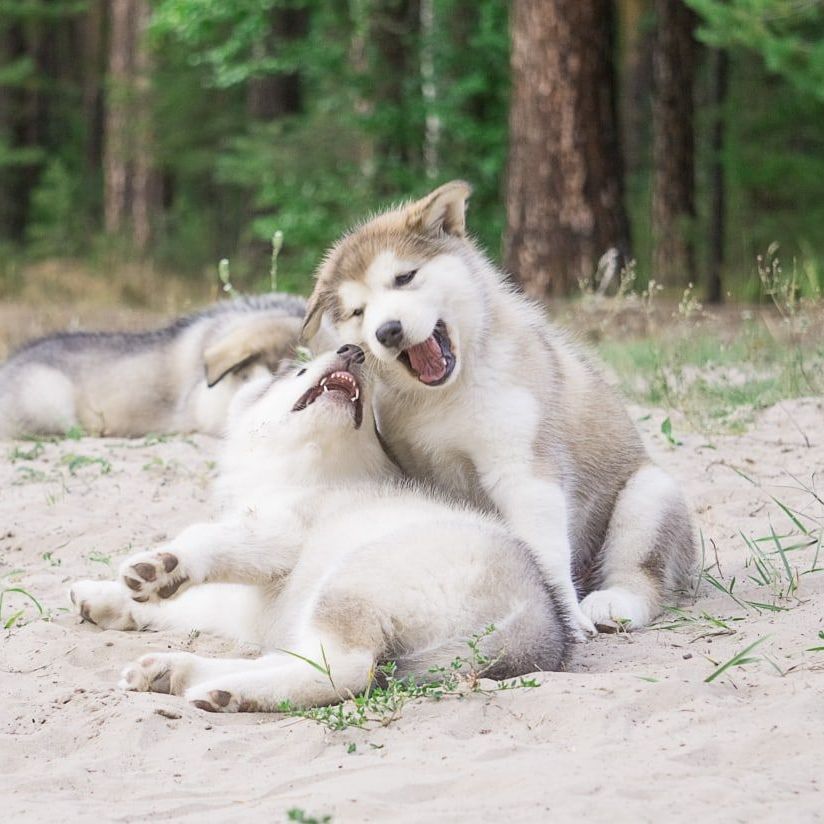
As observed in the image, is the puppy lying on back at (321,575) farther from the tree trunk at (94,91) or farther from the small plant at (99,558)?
the tree trunk at (94,91)

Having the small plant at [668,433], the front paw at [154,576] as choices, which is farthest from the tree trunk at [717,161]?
the front paw at [154,576]

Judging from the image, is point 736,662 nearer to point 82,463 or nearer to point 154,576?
point 154,576

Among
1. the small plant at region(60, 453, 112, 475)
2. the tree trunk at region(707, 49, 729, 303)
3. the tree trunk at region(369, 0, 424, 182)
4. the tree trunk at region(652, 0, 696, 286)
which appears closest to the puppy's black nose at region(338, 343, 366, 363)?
the small plant at region(60, 453, 112, 475)

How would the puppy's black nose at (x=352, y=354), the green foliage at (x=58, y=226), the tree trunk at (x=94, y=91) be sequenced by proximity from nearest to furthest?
1. the puppy's black nose at (x=352, y=354)
2. the green foliage at (x=58, y=226)
3. the tree trunk at (x=94, y=91)

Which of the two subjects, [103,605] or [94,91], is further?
[94,91]

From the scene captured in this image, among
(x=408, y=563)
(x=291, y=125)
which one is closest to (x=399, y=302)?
(x=408, y=563)

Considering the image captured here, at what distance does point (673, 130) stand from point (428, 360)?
468 inches

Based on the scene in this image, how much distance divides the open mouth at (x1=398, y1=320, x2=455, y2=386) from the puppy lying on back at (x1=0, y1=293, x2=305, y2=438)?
10.4ft

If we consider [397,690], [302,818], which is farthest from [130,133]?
[302,818]

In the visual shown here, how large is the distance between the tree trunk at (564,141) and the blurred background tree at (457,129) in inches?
0.7

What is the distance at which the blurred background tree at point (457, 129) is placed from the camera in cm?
1114

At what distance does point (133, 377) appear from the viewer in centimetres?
844

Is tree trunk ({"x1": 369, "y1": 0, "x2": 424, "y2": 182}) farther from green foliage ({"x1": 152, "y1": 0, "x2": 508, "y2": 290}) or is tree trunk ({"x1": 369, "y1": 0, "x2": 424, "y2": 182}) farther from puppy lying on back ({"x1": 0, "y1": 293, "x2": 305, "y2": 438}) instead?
puppy lying on back ({"x1": 0, "y1": 293, "x2": 305, "y2": 438})

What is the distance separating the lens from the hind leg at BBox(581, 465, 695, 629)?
443 cm
